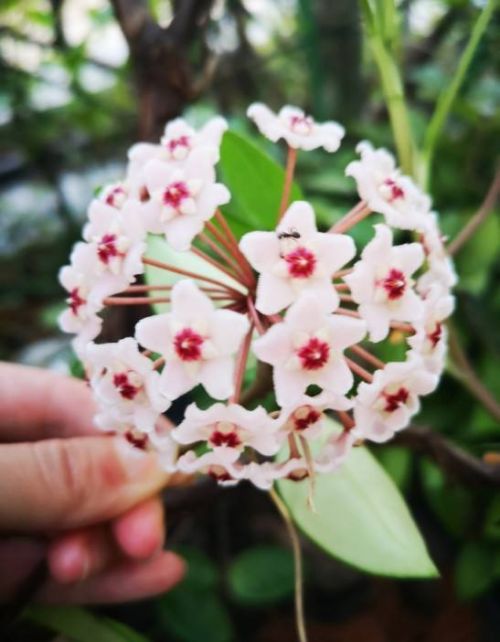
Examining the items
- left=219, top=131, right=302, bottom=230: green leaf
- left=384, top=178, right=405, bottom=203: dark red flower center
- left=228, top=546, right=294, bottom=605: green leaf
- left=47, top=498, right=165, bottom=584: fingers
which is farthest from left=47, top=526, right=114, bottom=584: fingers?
left=384, top=178, right=405, bottom=203: dark red flower center

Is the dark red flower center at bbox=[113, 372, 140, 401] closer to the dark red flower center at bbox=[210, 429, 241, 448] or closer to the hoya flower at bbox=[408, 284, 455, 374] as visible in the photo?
the dark red flower center at bbox=[210, 429, 241, 448]

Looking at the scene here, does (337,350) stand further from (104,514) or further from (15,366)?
(15,366)

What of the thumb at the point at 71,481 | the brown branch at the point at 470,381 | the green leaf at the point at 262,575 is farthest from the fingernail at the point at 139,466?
the brown branch at the point at 470,381

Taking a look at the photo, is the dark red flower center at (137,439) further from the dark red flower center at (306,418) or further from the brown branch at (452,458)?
the brown branch at (452,458)

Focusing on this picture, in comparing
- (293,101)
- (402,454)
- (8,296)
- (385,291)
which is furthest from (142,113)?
(293,101)

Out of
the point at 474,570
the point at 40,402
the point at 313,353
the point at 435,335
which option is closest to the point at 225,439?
the point at 313,353
